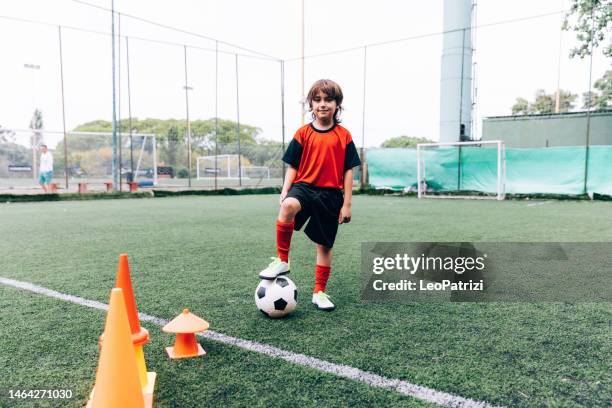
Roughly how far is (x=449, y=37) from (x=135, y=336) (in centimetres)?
1818

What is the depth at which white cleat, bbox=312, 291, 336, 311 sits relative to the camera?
2959mm

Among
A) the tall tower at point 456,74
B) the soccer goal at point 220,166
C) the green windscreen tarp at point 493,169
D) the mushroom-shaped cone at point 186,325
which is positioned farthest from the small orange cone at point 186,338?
the soccer goal at point 220,166

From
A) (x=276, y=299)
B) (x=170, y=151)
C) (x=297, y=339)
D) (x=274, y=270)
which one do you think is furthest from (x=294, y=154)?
(x=170, y=151)

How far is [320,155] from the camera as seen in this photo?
9.91 feet

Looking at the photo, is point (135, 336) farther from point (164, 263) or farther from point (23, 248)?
point (23, 248)

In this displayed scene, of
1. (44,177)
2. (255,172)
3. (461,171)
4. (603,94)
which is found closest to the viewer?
(44,177)

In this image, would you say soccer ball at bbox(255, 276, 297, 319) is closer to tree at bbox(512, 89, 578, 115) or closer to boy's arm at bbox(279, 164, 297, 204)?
boy's arm at bbox(279, 164, 297, 204)

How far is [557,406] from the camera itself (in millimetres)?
1723

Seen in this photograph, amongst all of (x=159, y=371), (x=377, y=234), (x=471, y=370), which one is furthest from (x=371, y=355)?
(x=377, y=234)

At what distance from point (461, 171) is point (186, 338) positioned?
15.1 meters

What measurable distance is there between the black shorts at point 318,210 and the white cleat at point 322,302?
34 cm

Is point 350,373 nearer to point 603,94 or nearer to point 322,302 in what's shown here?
point 322,302

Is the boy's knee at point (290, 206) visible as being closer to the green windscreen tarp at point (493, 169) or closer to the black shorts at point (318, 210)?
the black shorts at point (318, 210)

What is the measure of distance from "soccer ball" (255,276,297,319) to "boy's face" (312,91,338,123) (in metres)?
1.11
